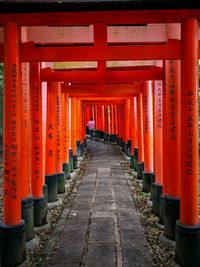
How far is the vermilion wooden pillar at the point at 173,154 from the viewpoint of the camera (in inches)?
223

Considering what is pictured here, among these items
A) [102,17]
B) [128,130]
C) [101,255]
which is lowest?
[101,255]

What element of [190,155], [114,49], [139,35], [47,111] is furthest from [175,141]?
[47,111]

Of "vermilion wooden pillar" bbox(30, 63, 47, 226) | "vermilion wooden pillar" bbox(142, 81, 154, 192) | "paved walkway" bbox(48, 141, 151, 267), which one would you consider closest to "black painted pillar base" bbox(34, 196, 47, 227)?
"vermilion wooden pillar" bbox(30, 63, 47, 226)

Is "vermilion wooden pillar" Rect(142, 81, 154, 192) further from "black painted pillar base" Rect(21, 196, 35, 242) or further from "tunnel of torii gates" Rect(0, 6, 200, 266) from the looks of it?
"black painted pillar base" Rect(21, 196, 35, 242)

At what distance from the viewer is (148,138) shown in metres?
9.51

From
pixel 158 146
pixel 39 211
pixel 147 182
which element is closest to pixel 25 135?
pixel 39 211

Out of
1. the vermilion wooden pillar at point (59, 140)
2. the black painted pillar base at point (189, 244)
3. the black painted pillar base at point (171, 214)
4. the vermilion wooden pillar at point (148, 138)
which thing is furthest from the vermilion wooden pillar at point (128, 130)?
the black painted pillar base at point (189, 244)

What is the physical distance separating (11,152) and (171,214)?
270 cm

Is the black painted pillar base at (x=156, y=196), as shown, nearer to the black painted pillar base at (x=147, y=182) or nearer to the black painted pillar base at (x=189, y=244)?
the black painted pillar base at (x=147, y=182)

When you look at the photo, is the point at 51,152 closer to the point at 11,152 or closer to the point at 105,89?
the point at 105,89

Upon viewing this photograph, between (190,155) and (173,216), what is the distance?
1428 millimetres

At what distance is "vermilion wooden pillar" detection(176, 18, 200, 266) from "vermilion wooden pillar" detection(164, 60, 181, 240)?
978 mm

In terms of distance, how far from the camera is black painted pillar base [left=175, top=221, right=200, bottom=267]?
4594mm

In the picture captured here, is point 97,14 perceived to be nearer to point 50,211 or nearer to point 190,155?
point 190,155
